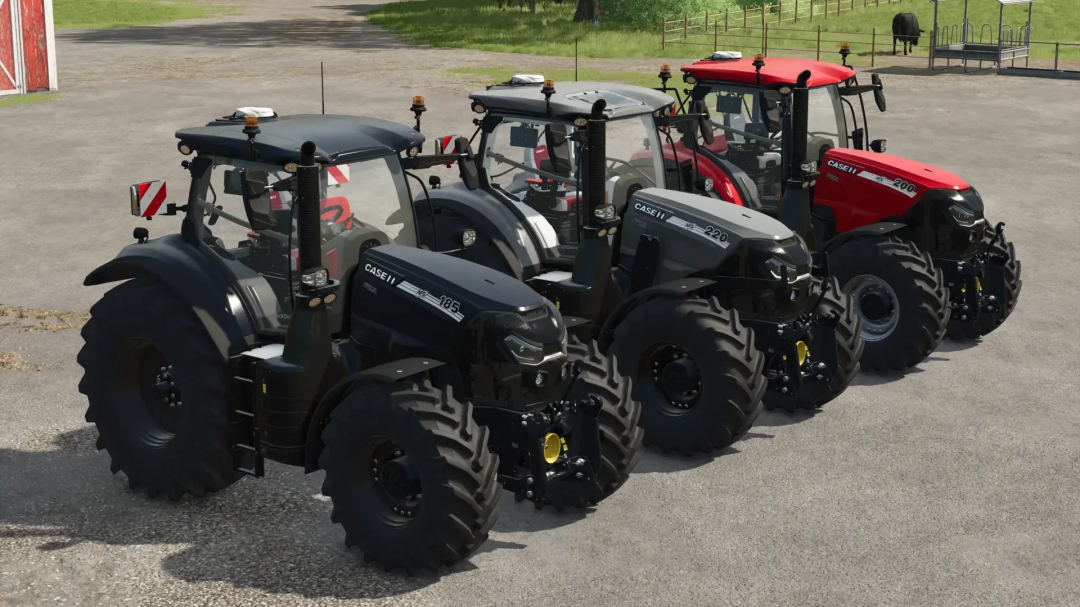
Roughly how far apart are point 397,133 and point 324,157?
2.48ft

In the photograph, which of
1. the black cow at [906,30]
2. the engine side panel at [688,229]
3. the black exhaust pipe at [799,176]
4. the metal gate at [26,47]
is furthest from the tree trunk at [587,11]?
the engine side panel at [688,229]

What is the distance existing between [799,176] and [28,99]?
2475cm

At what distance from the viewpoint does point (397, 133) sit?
874 centimetres

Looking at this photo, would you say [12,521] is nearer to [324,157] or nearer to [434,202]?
Result: [324,157]

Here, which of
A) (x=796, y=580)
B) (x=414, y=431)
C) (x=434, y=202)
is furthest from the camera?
(x=434, y=202)

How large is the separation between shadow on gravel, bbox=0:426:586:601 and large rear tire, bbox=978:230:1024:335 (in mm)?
6093

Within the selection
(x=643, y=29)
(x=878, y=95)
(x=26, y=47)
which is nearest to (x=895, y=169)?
(x=878, y=95)

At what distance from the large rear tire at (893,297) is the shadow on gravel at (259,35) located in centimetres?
3516

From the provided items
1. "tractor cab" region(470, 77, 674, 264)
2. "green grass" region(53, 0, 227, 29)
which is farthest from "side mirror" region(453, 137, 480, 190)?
"green grass" region(53, 0, 227, 29)

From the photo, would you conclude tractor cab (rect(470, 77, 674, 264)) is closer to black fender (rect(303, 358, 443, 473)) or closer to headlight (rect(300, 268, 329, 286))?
black fender (rect(303, 358, 443, 473))

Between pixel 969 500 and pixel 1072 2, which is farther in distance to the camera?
pixel 1072 2

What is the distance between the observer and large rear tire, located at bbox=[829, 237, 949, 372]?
11.9 m

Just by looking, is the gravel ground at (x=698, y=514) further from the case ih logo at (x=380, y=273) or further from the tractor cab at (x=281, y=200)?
the case ih logo at (x=380, y=273)

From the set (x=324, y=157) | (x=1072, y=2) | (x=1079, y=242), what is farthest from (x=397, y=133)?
(x=1072, y=2)
